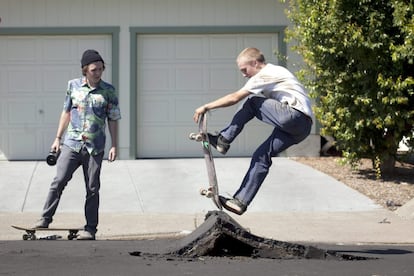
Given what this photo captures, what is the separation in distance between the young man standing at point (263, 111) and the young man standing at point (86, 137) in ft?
4.28

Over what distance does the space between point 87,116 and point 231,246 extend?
7.97 feet

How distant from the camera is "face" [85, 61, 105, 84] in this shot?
8.34 metres

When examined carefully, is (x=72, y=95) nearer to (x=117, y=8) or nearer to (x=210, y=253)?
(x=210, y=253)

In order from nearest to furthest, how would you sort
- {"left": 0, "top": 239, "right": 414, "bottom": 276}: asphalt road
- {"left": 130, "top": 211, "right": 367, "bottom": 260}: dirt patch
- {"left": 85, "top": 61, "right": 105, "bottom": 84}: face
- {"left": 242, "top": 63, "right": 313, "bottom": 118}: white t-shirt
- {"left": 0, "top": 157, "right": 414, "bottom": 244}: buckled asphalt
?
{"left": 0, "top": 239, "right": 414, "bottom": 276}: asphalt road
{"left": 130, "top": 211, "right": 367, "bottom": 260}: dirt patch
{"left": 242, "top": 63, "right": 313, "bottom": 118}: white t-shirt
{"left": 85, "top": 61, "right": 105, "bottom": 84}: face
{"left": 0, "top": 157, "right": 414, "bottom": 244}: buckled asphalt

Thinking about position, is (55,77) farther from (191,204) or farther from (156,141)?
(191,204)

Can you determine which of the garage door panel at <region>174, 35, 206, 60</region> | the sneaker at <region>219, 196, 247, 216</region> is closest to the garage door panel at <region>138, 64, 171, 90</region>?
the garage door panel at <region>174, 35, 206, 60</region>

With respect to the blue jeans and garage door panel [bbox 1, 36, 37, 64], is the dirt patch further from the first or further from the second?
garage door panel [bbox 1, 36, 37, 64]

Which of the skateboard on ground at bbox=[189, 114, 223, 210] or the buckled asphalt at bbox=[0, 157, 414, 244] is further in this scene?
the buckled asphalt at bbox=[0, 157, 414, 244]

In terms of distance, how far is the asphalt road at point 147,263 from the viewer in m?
6.05

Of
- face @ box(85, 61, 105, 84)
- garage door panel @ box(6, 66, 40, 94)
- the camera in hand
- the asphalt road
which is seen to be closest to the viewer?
the asphalt road

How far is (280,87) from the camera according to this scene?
24.9 ft

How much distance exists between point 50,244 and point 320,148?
8902mm

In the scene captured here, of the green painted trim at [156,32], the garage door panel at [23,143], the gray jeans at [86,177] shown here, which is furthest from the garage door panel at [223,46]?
the gray jeans at [86,177]

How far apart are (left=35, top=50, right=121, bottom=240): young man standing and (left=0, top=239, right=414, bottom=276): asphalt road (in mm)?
1174
